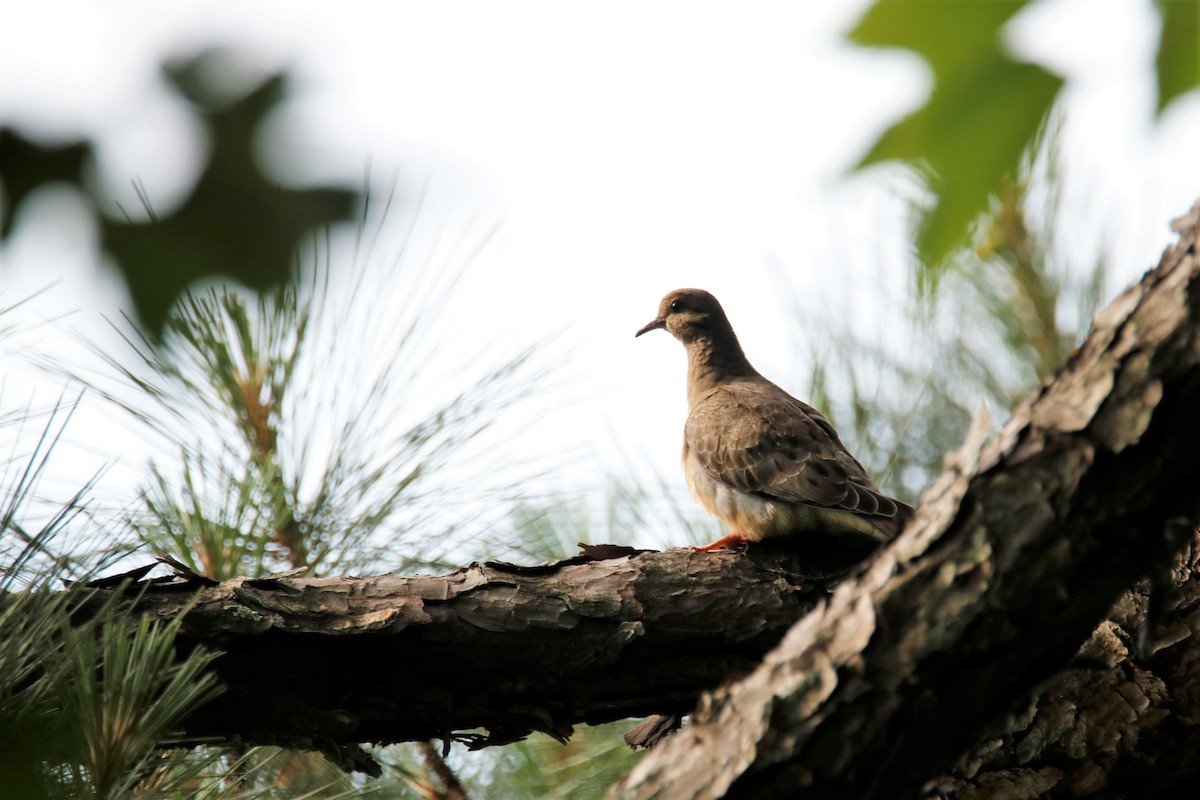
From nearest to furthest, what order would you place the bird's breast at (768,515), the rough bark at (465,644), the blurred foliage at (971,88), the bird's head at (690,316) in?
the blurred foliage at (971,88), the rough bark at (465,644), the bird's breast at (768,515), the bird's head at (690,316)

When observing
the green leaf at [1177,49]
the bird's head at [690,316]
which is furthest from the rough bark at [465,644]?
the bird's head at [690,316]

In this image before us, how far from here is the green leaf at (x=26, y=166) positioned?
2.89 ft

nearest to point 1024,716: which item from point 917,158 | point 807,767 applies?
point 807,767

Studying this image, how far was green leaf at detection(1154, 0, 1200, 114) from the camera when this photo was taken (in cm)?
85

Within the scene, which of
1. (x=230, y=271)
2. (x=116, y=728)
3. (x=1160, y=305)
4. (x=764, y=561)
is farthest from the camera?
(x=764, y=561)

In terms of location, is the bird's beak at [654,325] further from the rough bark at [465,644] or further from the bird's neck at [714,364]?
the rough bark at [465,644]

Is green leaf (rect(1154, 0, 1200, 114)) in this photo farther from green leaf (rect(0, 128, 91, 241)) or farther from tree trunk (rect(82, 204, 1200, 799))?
tree trunk (rect(82, 204, 1200, 799))

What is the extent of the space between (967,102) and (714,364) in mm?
4429

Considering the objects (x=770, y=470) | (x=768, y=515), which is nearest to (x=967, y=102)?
(x=768, y=515)

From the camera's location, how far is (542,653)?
2906 mm

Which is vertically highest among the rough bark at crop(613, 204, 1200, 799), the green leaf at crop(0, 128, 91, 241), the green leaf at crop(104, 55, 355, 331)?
the green leaf at crop(0, 128, 91, 241)

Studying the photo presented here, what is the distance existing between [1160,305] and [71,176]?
1547 mm

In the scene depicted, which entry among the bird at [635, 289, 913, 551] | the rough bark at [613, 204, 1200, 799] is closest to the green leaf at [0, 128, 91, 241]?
the rough bark at [613, 204, 1200, 799]

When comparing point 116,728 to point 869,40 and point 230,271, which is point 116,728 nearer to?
point 230,271
